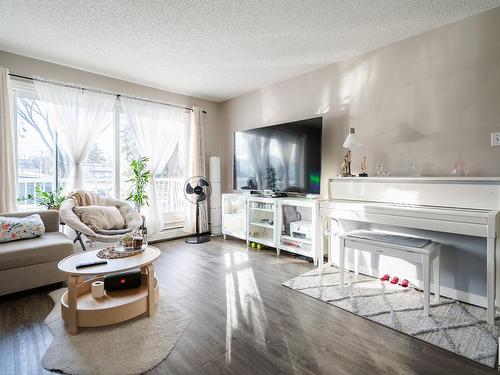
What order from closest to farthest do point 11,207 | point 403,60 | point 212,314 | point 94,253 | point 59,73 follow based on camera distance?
point 212,314, point 94,253, point 403,60, point 11,207, point 59,73

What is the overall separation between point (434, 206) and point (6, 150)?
4.56 metres

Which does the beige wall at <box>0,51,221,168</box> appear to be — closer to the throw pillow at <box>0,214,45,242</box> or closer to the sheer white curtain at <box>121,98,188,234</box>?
the sheer white curtain at <box>121,98,188,234</box>

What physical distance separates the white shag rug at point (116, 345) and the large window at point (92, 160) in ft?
6.88

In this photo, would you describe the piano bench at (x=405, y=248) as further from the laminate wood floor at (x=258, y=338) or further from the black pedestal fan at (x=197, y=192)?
the black pedestal fan at (x=197, y=192)

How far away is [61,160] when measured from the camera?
11.7 ft

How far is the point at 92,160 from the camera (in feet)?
12.6

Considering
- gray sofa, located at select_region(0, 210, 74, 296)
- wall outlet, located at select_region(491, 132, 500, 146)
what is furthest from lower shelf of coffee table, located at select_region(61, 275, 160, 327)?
wall outlet, located at select_region(491, 132, 500, 146)

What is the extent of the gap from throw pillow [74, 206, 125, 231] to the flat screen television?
1922mm

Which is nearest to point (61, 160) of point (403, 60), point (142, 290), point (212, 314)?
point (142, 290)

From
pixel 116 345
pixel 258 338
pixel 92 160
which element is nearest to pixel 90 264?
pixel 116 345

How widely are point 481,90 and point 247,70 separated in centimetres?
258

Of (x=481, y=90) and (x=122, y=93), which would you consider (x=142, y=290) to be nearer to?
(x=122, y=93)

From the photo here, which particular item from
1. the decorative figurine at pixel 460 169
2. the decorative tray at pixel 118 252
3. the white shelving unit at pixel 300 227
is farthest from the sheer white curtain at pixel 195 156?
the decorative figurine at pixel 460 169

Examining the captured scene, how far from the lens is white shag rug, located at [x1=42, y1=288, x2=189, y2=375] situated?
151cm
